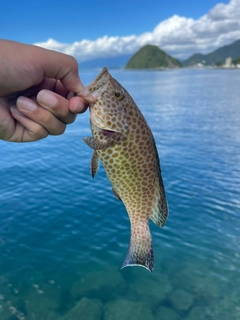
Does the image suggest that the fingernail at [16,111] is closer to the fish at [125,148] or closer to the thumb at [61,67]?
the thumb at [61,67]

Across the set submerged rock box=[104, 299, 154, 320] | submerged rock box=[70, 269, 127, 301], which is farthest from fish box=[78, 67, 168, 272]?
submerged rock box=[70, 269, 127, 301]

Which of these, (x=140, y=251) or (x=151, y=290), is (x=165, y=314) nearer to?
(x=151, y=290)

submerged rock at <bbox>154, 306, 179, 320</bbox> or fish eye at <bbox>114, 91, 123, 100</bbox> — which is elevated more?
fish eye at <bbox>114, 91, 123, 100</bbox>

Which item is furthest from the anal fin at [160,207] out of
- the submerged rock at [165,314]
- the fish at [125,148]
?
the submerged rock at [165,314]

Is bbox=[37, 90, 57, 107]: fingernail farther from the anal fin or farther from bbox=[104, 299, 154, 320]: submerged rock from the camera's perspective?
bbox=[104, 299, 154, 320]: submerged rock

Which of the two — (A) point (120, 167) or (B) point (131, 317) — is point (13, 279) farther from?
(A) point (120, 167)

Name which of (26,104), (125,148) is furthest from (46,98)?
(125,148)
